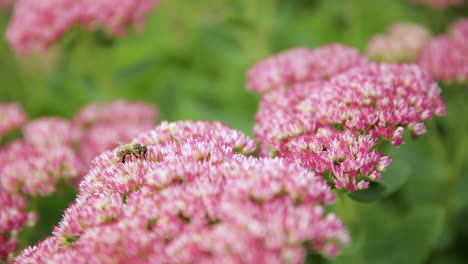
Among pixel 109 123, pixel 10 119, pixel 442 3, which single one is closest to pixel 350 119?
pixel 109 123

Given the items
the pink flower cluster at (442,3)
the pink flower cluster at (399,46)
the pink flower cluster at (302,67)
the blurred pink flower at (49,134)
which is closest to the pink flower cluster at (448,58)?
the pink flower cluster at (399,46)

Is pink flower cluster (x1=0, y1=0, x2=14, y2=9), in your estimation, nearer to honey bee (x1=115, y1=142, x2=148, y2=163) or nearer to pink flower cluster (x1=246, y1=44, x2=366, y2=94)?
pink flower cluster (x1=246, y1=44, x2=366, y2=94)

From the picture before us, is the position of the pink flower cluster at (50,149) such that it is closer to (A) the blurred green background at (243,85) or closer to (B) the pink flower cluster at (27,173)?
(B) the pink flower cluster at (27,173)

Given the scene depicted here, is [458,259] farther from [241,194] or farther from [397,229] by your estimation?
[241,194]

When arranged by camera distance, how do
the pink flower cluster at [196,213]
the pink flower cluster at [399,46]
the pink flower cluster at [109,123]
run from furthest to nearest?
the pink flower cluster at [399,46] < the pink flower cluster at [109,123] < the pink flower cluster at [196,213]

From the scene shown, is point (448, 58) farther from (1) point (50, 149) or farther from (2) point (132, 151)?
(1) point (50, 149)

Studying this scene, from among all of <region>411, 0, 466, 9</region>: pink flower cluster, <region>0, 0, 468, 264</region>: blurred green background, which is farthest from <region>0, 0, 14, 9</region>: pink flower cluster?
<region>411, 0, 466, 9</region>: pink flower cluster
